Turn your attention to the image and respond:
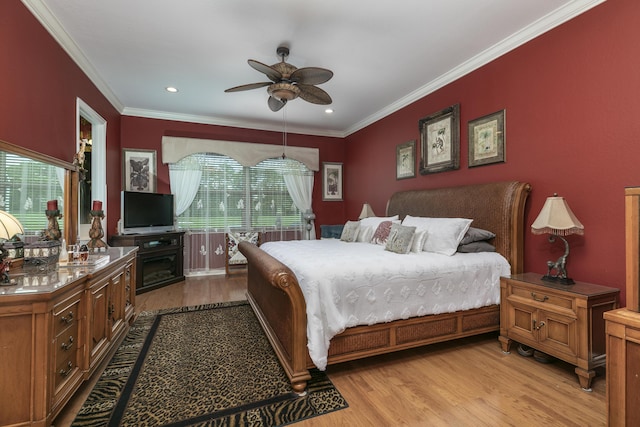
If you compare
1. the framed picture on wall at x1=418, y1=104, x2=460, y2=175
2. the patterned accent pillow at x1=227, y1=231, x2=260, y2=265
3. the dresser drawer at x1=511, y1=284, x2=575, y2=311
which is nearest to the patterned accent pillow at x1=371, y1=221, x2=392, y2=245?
the framed picture on wall at x1=418, y1=104, x2=460, y2=175

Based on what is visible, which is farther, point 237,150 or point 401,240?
point 237,150

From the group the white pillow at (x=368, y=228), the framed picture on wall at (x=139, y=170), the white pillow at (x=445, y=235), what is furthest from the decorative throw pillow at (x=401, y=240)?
the framed picture on wall at (x=139, y=170)

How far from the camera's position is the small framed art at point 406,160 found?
423cm

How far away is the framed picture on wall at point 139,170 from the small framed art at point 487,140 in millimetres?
4875

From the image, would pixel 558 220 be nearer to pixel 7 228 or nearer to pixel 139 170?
pixel 7 228

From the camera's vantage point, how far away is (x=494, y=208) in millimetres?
2861

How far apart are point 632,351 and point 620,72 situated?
2038 mm

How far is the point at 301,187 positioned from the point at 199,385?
171 inches

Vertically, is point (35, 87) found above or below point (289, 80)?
below

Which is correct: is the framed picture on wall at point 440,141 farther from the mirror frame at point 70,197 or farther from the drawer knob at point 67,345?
the mirror frame at point 70,197

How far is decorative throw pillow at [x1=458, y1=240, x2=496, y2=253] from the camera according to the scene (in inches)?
109

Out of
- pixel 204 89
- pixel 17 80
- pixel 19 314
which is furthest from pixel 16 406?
pixel 204 89

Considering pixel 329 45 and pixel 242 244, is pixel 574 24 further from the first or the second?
pixel 242 244

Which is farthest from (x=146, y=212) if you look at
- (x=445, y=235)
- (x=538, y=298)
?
(x=538, y=298)
